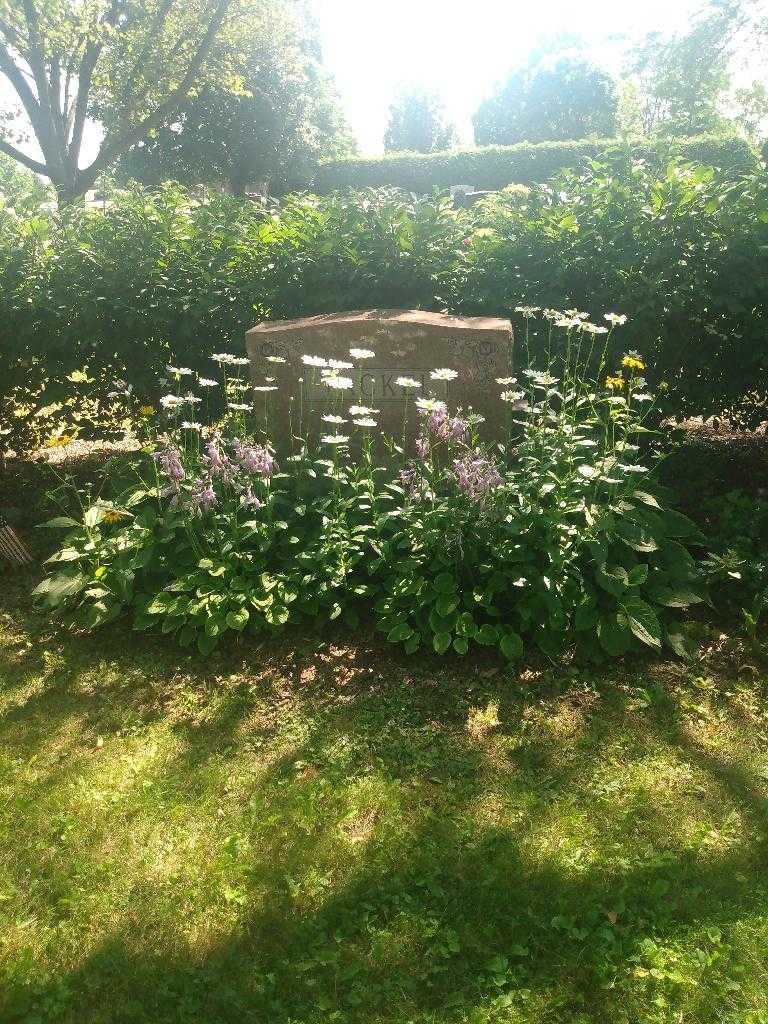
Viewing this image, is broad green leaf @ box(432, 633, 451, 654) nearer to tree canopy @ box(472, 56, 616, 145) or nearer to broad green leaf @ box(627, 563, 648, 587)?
broad green leaf @ box(627, 563, 648, 587)

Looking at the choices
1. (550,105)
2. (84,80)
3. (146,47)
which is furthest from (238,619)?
(550,105)

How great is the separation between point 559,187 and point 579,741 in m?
3.85

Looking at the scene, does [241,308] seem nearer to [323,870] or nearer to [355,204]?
[355,204]

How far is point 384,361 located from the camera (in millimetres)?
4715

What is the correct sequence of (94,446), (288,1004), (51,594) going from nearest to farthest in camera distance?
1. (288,1004)
2. (51,594)
3. (94,446)

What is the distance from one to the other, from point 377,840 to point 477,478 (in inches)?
70.3

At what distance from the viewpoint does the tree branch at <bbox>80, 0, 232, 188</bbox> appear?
15500mm

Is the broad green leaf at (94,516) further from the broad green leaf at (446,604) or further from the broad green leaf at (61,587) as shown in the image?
the broad green leaf at (446,604)

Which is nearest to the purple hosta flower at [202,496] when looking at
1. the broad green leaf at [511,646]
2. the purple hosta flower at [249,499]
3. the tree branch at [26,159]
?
the purple hosta flower at [249,499]

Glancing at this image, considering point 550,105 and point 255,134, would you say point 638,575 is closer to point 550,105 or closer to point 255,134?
point 255,134

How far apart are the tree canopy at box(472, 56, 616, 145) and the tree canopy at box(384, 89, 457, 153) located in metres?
3.07

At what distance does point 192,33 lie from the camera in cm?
1592

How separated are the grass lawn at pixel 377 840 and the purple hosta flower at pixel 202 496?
80cm

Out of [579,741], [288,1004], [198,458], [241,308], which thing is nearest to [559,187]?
[241,308]
